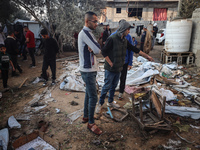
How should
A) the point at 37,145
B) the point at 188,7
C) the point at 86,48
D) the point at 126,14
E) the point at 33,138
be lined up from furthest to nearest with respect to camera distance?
the point at 126,14, the point at 188,7, the point at 33,138, the point at 37,145, the point at 86,48

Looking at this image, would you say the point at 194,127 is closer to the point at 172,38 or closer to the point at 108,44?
the point at 108,44

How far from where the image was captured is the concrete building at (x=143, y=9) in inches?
875

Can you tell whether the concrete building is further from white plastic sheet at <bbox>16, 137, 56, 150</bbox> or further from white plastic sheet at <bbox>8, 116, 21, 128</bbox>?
white plastic sheet at <bbox>16, 137, 56, 150</bbox>

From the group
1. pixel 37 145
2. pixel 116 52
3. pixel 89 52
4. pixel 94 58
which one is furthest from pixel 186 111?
pixel 37 145

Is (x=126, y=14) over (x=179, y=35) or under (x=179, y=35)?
over

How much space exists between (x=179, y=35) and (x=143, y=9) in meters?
18.0

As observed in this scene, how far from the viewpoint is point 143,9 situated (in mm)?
22516

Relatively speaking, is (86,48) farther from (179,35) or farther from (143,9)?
(143,9)

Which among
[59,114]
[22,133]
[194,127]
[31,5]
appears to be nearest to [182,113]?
[194,127]

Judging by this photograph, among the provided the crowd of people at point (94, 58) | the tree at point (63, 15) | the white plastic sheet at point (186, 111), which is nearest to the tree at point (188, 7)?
the tree at point (63, 15)

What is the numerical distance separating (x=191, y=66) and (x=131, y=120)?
544cm

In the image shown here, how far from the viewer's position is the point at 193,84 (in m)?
5.18

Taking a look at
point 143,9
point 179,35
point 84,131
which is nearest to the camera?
point 84,131

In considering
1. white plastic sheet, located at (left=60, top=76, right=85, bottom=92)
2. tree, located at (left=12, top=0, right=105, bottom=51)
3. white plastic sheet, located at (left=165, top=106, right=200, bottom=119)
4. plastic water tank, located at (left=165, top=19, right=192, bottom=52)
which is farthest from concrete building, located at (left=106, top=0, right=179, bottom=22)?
white plastic sheet, located at (left=165, top=106, right=200, bottom=119)
